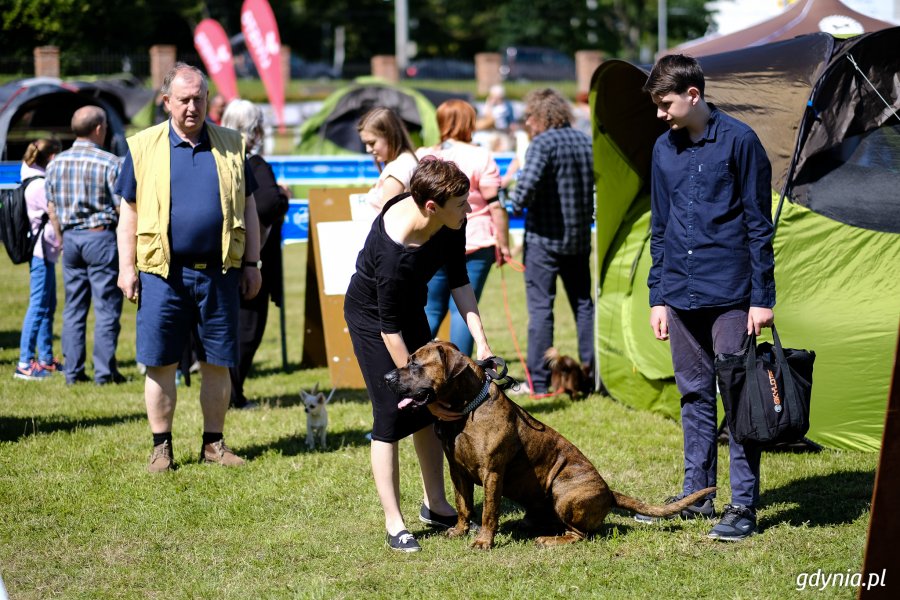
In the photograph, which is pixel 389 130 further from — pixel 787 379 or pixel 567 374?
pixel 787 379

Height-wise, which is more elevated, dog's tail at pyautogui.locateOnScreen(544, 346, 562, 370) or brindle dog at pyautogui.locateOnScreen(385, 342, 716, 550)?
brindle dog at pyautogui.locateOnScreen(385, 342, 716, 550)

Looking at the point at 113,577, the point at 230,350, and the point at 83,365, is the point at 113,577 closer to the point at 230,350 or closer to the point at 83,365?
the point at 230,350

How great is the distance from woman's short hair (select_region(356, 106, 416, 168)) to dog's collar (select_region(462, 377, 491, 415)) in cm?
188

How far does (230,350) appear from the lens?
17.6 feet

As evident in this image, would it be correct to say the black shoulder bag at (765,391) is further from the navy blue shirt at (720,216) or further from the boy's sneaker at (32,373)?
the boy's sneaker at (32,373)

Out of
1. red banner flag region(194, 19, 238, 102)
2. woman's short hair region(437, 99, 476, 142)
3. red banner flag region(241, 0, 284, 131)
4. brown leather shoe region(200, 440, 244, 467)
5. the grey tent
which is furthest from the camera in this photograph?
red banner flag region(194, 19, 238, 102)

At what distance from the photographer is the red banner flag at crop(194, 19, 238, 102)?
21.0 metres

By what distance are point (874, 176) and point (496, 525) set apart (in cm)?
294

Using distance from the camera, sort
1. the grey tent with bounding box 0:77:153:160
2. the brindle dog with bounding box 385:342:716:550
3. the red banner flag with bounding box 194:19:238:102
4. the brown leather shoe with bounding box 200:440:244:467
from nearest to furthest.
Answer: the brindle dog with bounding box 385:342:716:550
the brown leather shoe with bounding box 200:440:244:467
the grey tent with bounding box 0:77:153:160
the red banner flag with bounding box 194:19:238:102

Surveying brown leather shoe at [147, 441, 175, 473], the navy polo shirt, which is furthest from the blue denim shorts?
brown leather shoe at [147, 441, 175, 473]

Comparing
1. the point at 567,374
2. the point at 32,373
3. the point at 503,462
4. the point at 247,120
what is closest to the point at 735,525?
the point at 503,462

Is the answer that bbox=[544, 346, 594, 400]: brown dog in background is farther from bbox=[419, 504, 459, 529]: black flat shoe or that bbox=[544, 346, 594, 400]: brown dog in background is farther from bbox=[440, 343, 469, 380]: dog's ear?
bbox=[440, 343, 469, 380]: dog's ear

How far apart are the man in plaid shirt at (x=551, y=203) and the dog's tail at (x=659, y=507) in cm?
287

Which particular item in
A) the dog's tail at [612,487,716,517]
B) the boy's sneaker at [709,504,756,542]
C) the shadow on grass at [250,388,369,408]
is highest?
→ the dog's tail at [612,487,716,517]
